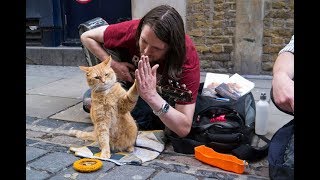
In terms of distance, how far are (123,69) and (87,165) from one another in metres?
0.93

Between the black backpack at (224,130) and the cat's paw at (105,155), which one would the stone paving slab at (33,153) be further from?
the black backpack at (224,130)

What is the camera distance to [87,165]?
231 cm

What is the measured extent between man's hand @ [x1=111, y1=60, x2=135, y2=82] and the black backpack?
0.55 m

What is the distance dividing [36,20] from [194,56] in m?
4.57

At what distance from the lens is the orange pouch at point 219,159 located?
2334 millimetres

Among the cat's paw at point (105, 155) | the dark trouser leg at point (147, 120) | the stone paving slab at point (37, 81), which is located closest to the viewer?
the cat's paw at point (105, 155)

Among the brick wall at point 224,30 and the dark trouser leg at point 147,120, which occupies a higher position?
the brick wall at point 224,30

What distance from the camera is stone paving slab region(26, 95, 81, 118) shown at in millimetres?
3719

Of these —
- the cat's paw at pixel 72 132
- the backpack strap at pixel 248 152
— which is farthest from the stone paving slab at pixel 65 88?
the backpack strap at pixel 248 152

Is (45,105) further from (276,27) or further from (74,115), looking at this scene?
(276,27)

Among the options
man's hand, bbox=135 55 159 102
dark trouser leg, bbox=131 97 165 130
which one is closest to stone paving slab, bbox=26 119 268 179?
dark trouser leg, bbox=131 97 165 130
